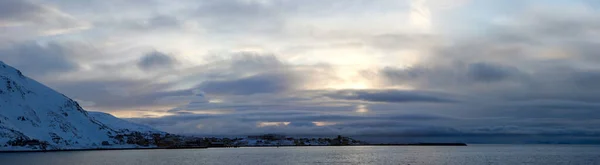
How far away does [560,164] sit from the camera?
196 meters

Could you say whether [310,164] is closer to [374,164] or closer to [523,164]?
[374,164]

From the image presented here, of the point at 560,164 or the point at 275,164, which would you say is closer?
the point at 275,164

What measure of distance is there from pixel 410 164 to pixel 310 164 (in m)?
35.4

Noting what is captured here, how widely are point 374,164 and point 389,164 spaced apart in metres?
5.29

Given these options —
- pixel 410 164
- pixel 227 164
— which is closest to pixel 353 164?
pixel 410 164

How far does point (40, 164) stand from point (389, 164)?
12549cm

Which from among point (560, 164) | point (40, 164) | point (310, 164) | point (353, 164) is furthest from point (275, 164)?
point (560, 164)

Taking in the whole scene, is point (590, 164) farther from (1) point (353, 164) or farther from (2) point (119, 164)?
(2) point (119, 164)

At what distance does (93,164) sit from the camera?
188 meters

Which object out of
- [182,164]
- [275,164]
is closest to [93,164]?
[182,164]

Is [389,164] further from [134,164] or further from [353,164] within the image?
[134,164]

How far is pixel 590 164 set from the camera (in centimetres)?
18862

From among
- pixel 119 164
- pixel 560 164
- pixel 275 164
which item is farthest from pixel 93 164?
pixel 560 164

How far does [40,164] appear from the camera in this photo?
618ft
